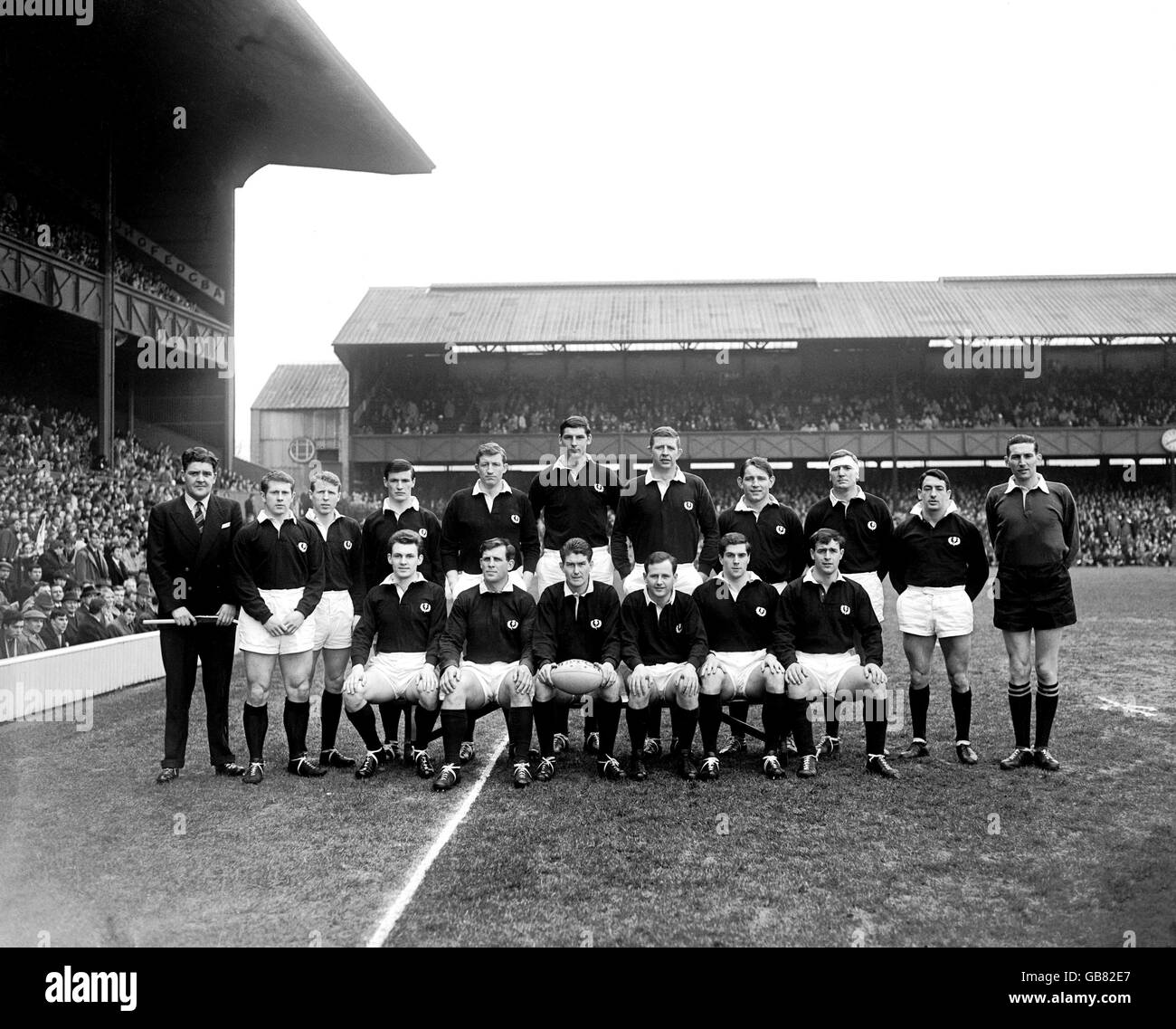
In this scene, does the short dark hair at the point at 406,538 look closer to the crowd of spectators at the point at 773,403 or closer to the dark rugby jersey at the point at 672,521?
the dark rugby jersey at the point at 672,521

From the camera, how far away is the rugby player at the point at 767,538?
20.6ft

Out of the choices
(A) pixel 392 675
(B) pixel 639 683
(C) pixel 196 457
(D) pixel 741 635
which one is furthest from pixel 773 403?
(C) pixel 196 457

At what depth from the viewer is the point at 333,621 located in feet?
19.6

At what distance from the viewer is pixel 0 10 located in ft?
37.1

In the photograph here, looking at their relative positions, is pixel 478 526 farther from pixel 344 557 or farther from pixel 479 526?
pixel 344 557

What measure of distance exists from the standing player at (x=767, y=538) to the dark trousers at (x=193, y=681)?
343cm

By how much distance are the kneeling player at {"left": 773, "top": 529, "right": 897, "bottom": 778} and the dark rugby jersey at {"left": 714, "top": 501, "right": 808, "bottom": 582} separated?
1.15 ft

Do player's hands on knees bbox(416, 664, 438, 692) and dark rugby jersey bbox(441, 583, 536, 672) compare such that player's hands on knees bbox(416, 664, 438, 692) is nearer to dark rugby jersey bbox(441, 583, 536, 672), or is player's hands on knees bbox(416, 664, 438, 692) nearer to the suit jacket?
dark rugby jersey bbox(441, 583, 536, 672)

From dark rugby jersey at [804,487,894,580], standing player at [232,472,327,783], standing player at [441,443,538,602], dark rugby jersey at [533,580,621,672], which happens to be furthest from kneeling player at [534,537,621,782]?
dark rugby jersey at [804,487,894,580]

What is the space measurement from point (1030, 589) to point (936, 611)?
0.61 m

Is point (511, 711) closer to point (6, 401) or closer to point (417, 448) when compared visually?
point (6, 401)

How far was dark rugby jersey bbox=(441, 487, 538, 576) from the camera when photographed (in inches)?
253

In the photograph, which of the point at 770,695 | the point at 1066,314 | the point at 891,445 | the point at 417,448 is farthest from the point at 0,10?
the point at 1066,314
